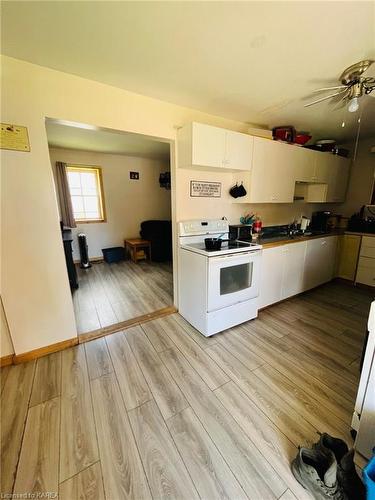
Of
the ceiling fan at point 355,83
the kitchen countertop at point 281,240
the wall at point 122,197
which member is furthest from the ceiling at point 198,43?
the wall at point 122,197

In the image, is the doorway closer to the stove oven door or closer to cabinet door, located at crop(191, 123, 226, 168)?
the stove oven door

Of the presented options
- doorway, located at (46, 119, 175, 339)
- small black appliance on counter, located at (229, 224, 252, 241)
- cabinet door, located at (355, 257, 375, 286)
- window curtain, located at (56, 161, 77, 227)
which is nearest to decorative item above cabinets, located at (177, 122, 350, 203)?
small black appliance on counter, located at (229, 224, 252, 241)

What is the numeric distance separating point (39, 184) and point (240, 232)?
2.15 meters

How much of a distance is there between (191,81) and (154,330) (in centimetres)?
239

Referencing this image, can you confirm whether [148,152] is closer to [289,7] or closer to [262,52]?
[262,52]

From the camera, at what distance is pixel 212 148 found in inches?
79.1

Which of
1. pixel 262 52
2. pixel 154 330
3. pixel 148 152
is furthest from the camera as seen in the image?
pixel 148 152

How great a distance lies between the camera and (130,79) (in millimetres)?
1646

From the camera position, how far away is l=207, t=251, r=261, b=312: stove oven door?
1.89 m

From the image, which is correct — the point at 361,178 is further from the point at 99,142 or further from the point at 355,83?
the point at 99,142

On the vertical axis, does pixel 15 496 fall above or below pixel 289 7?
below

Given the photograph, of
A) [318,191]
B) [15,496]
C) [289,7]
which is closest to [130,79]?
[289,7]

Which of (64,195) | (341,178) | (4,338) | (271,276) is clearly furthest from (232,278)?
(64,195)

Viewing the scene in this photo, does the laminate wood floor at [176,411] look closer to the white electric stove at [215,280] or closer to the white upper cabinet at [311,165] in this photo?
the white electric stove at [215,280]
